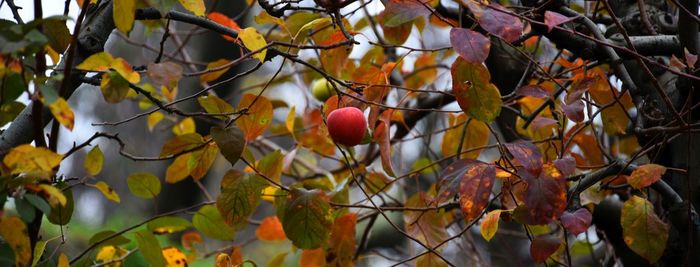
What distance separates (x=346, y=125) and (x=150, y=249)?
345mm

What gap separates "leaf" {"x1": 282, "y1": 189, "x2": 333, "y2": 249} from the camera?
3.68ft

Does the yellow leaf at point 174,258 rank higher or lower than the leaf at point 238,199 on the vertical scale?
lower

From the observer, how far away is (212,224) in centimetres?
130

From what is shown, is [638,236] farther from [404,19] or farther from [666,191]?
[404,19]

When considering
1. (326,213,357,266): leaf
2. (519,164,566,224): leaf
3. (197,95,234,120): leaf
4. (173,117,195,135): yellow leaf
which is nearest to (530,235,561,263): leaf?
(519,164,566,224): leaf

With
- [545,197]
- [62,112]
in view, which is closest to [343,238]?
[545,197]

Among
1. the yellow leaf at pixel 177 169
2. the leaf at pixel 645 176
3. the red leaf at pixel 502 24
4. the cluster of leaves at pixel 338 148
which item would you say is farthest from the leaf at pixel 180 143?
the leaf at pixel 645 176

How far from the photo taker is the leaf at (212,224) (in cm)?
129

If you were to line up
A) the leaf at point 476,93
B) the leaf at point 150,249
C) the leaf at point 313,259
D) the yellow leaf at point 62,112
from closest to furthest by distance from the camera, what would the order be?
the yellow leaf at point 62,112, the leaf at point 476,93, the leaf at point 150,249, the leaf at point 313,259

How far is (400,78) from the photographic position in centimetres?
190

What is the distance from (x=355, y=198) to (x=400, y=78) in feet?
7.06

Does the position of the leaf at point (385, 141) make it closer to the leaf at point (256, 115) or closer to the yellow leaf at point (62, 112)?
the leaf at point (256, 115)

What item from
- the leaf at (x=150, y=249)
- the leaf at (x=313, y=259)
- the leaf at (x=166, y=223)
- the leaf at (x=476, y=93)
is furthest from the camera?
the leaf at (x=313, y=259)

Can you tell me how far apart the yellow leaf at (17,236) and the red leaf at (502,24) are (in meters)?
0.52
